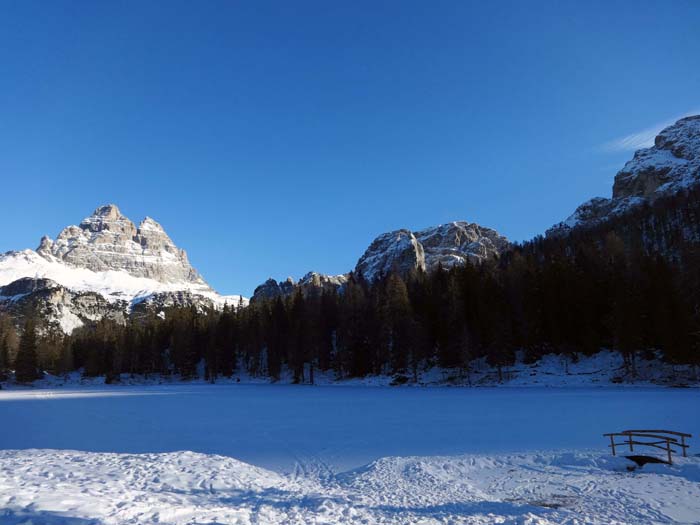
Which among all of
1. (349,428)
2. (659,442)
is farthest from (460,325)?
(659,442)

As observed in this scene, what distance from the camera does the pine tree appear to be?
100625 millimetres

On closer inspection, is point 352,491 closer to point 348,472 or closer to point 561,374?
point 348,472

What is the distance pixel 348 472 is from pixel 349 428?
9.13 meters

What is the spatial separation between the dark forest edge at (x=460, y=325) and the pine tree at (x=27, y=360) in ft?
0.86

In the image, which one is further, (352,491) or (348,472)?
(348,472)

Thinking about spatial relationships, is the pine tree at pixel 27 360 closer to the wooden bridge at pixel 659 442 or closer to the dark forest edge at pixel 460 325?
the dark forest edge at pixel 460 325

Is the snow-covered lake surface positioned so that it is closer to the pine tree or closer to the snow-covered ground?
the snow-covered ground

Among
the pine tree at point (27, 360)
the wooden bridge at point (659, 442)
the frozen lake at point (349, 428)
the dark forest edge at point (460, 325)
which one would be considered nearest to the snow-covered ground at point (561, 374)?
the dark forest edge at point (460, 325)

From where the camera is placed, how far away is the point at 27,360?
101 m

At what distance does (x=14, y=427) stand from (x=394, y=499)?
26540 millimetres

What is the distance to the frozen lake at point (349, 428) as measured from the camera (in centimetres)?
1831

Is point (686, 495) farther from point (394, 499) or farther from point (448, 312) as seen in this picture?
point (448, 312)

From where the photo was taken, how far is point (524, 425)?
23.1 metres

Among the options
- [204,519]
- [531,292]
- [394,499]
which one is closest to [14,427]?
[204,519]
